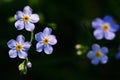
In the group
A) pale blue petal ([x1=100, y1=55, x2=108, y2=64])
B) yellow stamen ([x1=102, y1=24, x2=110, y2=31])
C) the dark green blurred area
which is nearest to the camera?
pale blue petal ([x1=100, y1=55, x2=108, y2=64])

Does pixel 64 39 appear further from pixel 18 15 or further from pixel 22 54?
pixel 22 54

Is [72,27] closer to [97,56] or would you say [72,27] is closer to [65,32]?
[65,32]

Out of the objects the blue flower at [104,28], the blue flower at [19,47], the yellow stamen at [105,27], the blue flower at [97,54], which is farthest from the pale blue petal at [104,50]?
the blue flower at [19,47]

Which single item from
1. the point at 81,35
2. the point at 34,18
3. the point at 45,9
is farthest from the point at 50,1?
the point at 34,18

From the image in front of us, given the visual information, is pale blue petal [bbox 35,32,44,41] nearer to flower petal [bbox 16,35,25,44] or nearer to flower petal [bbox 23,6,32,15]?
flower petal [bbox 16,35,25,44]

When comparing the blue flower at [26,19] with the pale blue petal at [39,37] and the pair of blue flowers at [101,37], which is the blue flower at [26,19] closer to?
the pale blue petal at [39,37]

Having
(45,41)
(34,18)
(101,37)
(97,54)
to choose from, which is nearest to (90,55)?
(97,54)

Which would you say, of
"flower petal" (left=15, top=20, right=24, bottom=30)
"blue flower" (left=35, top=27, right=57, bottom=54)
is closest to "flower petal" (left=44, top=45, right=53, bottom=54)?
"blue flower" (left=35, top=27, right=57, bottom=54)
